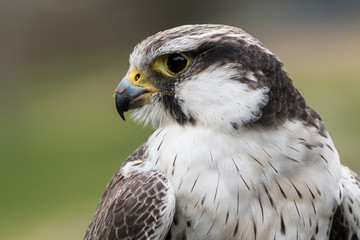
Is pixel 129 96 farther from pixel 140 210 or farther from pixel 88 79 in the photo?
pixel 88 79

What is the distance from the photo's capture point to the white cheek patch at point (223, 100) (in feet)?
10.6

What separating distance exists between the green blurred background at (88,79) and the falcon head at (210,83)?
21.6 ft

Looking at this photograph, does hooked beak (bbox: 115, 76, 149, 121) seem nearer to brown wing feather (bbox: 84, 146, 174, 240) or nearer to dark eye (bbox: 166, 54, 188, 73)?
dark eye (bbox: 166, 54, 188, 73)

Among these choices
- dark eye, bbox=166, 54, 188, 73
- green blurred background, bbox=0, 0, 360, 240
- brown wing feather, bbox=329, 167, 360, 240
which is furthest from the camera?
green blurred background, bbox=0, 0, 360, 240

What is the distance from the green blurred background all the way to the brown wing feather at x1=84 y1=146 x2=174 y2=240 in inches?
254

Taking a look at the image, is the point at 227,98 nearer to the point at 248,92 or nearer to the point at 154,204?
the point at 248,92

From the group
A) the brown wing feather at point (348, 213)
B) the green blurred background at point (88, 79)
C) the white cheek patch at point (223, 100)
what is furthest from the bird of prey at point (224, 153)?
the green blurred background at point (88, 79)

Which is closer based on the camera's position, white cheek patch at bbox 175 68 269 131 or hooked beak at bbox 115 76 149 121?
white cheek patch at bbox 175 68 269 131

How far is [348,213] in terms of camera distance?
12.2 feet

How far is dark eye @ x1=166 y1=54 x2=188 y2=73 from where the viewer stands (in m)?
3.39

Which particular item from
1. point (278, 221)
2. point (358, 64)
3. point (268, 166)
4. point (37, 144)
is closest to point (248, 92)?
point (268, 166)

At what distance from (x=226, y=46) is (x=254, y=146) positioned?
515 millimetres

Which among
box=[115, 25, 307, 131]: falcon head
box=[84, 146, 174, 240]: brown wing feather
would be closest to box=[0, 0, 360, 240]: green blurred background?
box=[84, 146, 174, 240]: brown wing feather

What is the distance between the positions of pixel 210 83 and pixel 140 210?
0.72 metres
